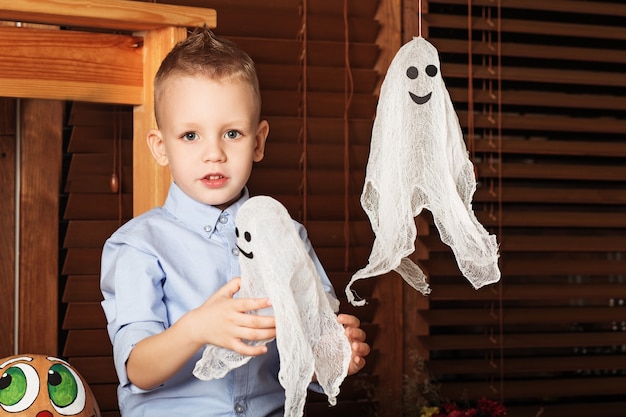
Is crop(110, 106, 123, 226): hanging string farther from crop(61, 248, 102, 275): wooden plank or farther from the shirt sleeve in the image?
the shirt sleeve

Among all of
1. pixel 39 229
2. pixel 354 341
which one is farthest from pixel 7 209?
pixel 354 341

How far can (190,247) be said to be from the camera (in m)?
1.50

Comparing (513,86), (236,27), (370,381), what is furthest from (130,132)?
(513,86)

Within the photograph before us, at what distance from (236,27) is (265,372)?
1.35 m

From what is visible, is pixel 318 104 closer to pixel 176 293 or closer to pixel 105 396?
pixel 105 396

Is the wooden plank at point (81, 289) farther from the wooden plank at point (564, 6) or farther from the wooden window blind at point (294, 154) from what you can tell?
the wooden plank at point (564, 6)

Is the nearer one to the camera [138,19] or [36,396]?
[36,396]

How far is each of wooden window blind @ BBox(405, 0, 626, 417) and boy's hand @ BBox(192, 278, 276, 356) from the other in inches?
64.4

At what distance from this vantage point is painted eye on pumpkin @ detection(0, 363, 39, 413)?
1503 millimetres

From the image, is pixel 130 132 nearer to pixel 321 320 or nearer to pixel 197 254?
pixel 197 254

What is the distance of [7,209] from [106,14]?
1.01 meters

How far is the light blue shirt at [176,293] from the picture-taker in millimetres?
1407

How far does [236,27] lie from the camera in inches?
102

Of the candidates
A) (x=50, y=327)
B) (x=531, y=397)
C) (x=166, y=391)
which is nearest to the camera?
(x=166, y=391)
